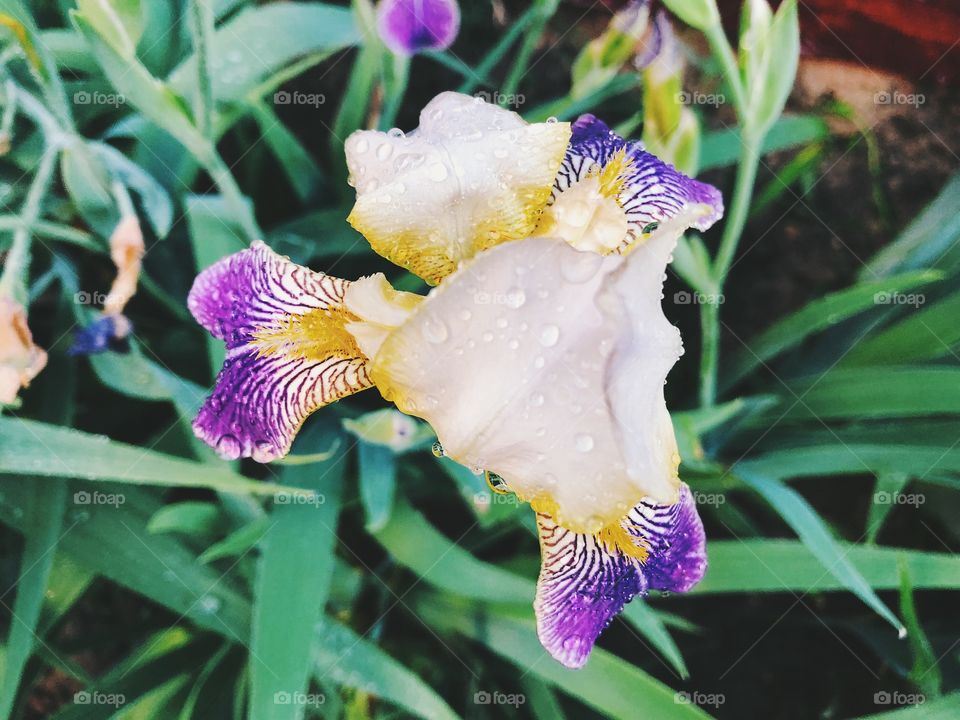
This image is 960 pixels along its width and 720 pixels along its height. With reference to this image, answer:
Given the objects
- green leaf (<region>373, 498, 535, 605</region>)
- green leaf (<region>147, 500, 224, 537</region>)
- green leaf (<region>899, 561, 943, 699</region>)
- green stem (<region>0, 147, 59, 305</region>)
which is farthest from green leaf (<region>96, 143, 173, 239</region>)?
green leaf (<region>899, 561, 943, 699</region>)

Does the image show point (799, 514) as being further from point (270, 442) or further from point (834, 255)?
point (834, 255)

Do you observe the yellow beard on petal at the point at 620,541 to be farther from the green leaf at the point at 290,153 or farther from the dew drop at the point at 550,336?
the green leaf at the point at 290,153

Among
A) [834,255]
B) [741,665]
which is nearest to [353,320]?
[741,665]

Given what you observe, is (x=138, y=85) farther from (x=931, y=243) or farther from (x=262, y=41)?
(x=931, y=243)

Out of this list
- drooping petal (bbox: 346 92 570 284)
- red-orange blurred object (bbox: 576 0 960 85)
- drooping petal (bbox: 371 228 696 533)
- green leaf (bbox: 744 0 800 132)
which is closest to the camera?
drooping petal (bbox: 371 228 696 533)

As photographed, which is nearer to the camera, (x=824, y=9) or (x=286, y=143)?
(x=286, y=143)

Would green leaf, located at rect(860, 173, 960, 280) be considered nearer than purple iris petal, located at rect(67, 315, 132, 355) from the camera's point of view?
No

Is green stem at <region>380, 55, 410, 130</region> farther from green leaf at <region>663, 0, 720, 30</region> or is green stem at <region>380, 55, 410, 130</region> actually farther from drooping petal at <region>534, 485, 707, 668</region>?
drooping petal at <region>534, 485, 707, 668</region>
